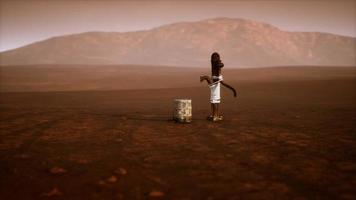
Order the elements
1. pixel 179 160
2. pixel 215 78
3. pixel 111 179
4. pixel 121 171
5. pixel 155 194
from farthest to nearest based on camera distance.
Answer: pixel 215 78
pixel 179 160
pixel 121 171
pixel 111 179
pixel 155 194

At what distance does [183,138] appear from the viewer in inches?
297

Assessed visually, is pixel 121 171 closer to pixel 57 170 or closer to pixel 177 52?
pixel 57 170

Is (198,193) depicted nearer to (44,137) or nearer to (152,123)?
(44,137)

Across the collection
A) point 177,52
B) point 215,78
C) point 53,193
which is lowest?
point 53,193

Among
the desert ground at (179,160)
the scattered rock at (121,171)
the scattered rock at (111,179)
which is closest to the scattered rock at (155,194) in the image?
the desert ground at (179,160)

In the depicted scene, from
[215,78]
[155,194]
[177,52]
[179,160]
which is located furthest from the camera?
[177,52]

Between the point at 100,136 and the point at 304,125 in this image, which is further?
the point at 304,125

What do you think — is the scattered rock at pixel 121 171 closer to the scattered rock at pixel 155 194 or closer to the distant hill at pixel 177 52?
the scattered rock at pixel 155 194

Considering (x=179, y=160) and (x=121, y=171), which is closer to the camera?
(x=121, y=171)

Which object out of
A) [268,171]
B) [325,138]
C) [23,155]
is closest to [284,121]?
[325,138]

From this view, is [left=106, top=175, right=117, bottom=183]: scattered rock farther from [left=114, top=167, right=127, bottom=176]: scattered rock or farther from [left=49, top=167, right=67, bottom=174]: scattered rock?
[left=49, top=167, right=67, bottom=174]: scattered rock

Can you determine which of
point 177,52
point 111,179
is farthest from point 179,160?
point 177,52

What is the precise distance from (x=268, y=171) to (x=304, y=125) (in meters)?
4.65

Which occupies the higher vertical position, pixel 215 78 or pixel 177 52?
pixel 177 52
